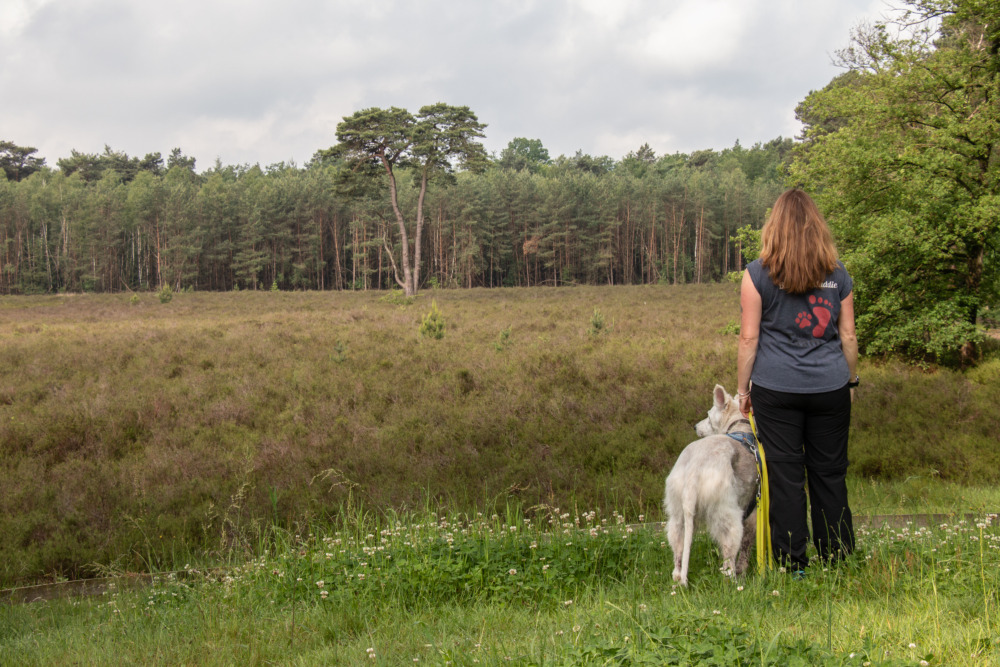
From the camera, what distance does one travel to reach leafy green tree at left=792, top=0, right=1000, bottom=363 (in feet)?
35.6

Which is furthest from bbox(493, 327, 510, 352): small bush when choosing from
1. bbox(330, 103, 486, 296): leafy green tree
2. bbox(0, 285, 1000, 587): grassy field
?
bbox(330, 103, 486, 296): leafy green tree

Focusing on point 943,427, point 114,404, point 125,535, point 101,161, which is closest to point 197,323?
point 114,404

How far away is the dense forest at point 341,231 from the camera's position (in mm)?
59844

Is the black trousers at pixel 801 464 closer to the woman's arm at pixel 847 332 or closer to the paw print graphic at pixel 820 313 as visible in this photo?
the woman's arm at pixel 847 332

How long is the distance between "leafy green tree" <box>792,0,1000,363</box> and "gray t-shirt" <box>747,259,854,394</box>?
8.50 meters

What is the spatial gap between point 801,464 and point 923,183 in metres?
9.72

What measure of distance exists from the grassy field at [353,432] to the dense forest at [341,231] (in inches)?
1750

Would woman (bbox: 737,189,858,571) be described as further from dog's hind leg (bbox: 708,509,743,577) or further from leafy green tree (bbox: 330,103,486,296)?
leafy green tree (bbox: 330,103,486,296)

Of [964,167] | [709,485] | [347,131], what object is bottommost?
[709,485]

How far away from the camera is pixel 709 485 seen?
359 centimetres

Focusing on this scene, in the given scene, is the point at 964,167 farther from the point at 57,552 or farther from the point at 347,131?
the point at 347,131

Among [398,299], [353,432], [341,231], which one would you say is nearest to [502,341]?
[353,432]

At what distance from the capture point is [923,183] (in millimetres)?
10953

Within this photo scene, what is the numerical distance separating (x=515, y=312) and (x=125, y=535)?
1948 cm
